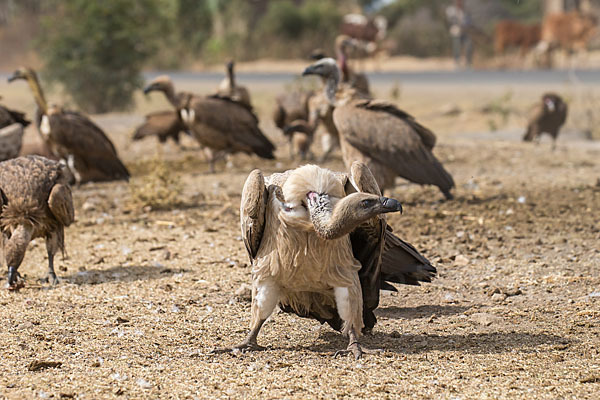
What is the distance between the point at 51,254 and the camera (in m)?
6.26

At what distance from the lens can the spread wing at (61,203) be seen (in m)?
6.00

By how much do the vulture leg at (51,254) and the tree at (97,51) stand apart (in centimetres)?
1139

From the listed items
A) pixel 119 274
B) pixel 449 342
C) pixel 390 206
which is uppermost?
pixel 390 206

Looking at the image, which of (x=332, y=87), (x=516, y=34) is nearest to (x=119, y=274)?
(x=332, y=87)

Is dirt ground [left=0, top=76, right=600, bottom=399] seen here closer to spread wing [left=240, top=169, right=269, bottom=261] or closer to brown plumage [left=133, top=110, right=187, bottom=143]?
spread wing [left=240, top=169, right=269, bottom=261]

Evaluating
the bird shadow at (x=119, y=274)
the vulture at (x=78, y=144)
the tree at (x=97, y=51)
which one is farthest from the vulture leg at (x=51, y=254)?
the tree at (x=97, y=51)

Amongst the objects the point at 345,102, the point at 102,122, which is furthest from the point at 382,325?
the point at 102,122

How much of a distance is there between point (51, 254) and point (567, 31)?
24.7 metres

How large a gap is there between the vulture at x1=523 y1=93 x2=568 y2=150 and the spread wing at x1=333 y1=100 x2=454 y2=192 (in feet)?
16.6

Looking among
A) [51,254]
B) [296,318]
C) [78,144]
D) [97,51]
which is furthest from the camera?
[97,51]

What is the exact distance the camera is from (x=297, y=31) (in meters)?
37.9

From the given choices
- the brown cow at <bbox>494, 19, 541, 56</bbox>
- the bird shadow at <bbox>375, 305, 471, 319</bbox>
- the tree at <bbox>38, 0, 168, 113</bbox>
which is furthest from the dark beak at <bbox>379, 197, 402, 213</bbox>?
the brown cow at <bbox>494, 19, 541, 56</bbox>

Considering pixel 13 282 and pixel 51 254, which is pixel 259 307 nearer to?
pixel 13 282

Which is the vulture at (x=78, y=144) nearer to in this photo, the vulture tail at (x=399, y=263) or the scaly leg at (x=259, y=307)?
the vulture tail at (x=399, y=263)
